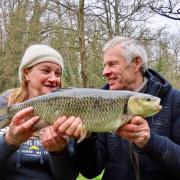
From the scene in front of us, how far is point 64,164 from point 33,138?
32 centimetres

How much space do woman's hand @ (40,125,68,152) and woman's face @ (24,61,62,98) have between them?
405 millimetres

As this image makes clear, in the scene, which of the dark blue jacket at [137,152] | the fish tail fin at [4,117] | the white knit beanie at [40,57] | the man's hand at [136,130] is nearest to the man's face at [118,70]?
the dark blue jacket at [137,152]

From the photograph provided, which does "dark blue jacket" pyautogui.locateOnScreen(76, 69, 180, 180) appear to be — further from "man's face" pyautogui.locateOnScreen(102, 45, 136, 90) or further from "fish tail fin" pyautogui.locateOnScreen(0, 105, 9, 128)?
"fish tail fin" pyautogui.locateOnScreen(0, 105, 9, 128)

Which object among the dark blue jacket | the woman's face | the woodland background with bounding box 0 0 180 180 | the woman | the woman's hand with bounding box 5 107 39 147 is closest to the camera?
the woman's hand with bounding box 5 107 39 147

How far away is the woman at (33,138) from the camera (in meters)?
2.68

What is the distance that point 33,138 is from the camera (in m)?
3.02

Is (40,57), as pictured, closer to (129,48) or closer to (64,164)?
(129,48)

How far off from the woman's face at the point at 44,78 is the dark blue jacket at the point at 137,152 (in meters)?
0.47

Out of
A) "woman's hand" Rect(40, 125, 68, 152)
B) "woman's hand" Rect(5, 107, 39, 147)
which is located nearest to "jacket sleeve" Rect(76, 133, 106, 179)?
"woman's hand" Rect(40, 125, 68, 152)

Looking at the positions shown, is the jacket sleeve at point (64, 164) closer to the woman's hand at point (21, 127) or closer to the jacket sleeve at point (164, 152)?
the woman's hand at point (21, 127)

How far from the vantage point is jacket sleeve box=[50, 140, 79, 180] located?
9.22ft

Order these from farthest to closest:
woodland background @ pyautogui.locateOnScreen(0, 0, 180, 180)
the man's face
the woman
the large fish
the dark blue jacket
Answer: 1. woodland background @ pyautogui.locateOnScreen(0, 0, 180, 180)
2. the man's face
3. the dark blue jacket
4. the woman
5. the large fish

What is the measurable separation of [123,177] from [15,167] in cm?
72

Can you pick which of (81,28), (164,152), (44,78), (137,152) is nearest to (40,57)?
(44,78)
